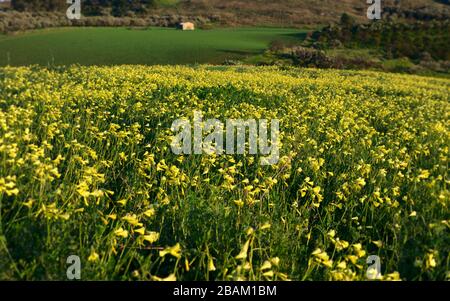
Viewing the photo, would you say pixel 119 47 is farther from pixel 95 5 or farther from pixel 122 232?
pixel 95 5

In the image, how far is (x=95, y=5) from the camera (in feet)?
278

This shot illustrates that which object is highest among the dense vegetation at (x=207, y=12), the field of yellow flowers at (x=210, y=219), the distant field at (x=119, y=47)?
the dense vegetation at (x=207, y=12)

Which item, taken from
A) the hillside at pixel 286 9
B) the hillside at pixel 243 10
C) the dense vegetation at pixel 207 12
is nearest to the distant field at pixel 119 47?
the dense vegetation at pixel 207 12

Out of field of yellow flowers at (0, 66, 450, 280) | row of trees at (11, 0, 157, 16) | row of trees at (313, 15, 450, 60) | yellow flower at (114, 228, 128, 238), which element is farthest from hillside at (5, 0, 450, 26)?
yellow flower at (114, 228, 128, 238)

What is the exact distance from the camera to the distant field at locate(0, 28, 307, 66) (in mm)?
34250

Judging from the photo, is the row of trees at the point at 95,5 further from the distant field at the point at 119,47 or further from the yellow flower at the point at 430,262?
the yellow flower at the point at 430,262

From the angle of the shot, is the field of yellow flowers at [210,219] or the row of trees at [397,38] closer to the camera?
the field of yellow flowers at [210,219]

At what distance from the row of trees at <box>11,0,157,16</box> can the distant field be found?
933 inches

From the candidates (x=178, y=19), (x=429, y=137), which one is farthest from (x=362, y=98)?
(x=178, y=19)

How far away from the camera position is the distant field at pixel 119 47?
112 ft

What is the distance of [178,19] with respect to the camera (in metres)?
75.4

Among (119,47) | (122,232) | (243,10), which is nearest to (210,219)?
(122,232)

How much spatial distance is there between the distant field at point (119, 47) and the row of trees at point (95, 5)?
23703 mm
